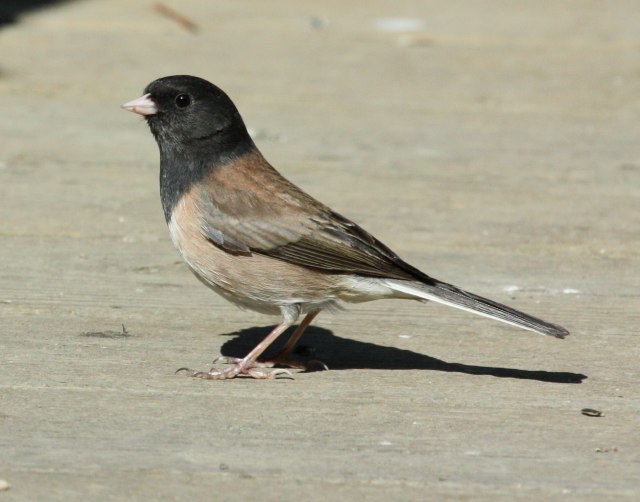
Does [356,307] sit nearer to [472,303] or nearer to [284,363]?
[284,363]

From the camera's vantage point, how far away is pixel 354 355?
4098mm

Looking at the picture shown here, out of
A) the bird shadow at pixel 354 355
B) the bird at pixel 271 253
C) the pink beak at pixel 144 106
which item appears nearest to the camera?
the bird shadow at pixel 354 355

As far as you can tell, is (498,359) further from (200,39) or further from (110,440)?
(200,39)

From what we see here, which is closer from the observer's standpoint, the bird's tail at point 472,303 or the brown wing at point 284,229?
the bird's tail at point 472,303

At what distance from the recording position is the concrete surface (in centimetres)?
303

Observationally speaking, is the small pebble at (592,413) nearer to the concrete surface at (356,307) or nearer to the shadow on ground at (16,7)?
the concrete surface at (356,307)

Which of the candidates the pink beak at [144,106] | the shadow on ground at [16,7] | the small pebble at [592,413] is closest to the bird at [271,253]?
the pink beak at [144,106]

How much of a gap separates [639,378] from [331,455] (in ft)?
3.85

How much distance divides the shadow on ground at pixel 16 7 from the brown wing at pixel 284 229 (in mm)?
5832

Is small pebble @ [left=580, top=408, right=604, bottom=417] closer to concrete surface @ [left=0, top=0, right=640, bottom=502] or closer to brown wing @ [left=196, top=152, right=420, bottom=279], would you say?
concrete surface @ [left=0, top=0, right=640, bottom=502]

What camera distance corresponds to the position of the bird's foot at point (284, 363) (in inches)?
155

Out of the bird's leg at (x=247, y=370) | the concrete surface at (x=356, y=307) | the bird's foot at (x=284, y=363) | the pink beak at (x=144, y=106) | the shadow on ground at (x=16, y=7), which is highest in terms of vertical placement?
the pink beak at (x=144, y=106)

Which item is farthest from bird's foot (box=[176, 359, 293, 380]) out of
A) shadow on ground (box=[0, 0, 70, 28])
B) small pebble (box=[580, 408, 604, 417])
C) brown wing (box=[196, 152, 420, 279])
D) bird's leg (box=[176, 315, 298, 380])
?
shadow on ground (box=[0, 0, 70, 28])

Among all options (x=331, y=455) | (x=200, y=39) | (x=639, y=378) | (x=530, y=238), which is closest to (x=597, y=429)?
(x=639, y=378)
